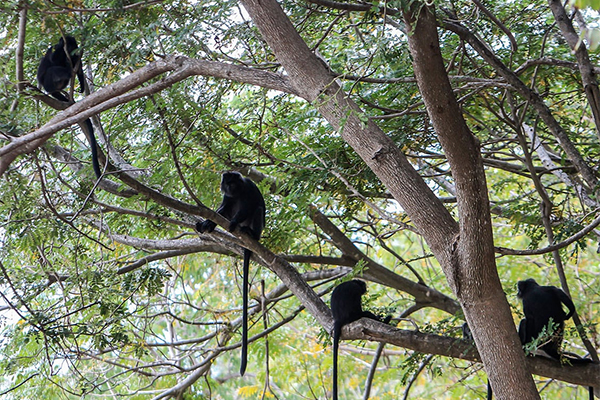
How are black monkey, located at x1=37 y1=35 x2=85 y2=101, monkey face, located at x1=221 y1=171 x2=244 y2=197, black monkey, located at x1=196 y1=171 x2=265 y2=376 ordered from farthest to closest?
1. monkey face, located at x1=221 y1=171 x2=244 y2=197
2. black monkey, located at x1=196 y1=171 x2=265 y2=376
3. black monkey, located at x1=37 y1=35 x2=85 y2=101

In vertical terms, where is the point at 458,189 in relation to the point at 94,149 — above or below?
below

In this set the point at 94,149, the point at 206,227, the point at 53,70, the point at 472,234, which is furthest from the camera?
the point at 53,70

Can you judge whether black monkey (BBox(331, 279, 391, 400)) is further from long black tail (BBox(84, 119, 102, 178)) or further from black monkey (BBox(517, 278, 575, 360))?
long black tail (BBox(84, 119, 102, 178))

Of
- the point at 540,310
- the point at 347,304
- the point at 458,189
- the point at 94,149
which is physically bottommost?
the point at 540,310

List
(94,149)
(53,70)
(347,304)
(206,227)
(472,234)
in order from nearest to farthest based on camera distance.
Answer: (472,234), (94,149), (206,227), (53,70), (347,304)

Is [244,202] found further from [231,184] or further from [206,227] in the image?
[206,227]

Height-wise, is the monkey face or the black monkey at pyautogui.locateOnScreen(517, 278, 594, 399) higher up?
the monkey face

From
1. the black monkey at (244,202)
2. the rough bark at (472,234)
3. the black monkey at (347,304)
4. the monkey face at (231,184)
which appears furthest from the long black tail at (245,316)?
the rough bark at (472,234)

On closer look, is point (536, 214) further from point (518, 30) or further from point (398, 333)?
point (398, 333)

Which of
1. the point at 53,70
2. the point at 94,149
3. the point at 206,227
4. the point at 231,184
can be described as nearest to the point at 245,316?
the point at 206,227

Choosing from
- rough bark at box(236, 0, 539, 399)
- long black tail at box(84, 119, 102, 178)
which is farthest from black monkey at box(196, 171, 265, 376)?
rough bark at box(236, 0, 539, 399)

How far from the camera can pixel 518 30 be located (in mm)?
5102

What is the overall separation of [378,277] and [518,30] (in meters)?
2.51

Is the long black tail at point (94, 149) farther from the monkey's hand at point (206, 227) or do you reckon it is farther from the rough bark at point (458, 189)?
the rough bark at point (458, 189)
